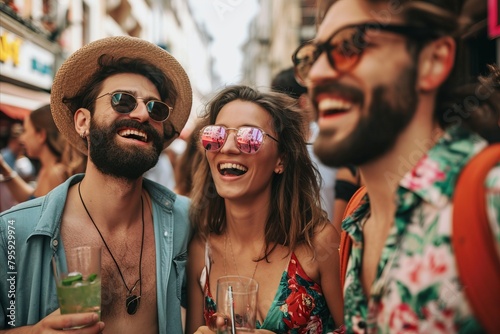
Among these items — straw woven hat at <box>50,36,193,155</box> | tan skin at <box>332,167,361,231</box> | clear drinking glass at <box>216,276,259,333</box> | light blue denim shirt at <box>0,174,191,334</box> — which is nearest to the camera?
clear drinking glass at <box>216,276,259,333</box>

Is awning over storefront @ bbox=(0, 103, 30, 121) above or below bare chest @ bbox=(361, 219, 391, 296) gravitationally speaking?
above

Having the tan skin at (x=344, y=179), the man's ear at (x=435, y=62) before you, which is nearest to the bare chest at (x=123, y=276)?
the tan skin at (x=344, y=179)

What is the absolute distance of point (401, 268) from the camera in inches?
50.5

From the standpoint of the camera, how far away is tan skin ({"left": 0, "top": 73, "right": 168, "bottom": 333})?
2459 mm

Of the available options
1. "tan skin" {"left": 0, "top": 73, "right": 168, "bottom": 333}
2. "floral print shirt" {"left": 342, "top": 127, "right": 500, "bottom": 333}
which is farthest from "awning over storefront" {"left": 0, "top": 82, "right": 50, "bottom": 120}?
"floral print shirt" {"left": 342, "top": 127, "right": 500, "bottom": 333}

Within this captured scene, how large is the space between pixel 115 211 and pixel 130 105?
64 centimetres

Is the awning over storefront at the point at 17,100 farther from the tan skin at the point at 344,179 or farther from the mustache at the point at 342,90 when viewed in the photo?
the mustache at the point at 342,90

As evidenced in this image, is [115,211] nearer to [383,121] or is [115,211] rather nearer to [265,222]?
[265,222]

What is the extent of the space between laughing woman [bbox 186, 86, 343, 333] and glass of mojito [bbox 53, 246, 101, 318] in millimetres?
870

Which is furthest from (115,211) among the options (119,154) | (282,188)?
(282,188)

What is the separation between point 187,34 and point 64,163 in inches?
1769

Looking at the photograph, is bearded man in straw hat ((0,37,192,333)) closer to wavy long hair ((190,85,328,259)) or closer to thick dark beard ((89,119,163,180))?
thick dark beard ((89,119,163,180))

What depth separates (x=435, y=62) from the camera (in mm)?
1378

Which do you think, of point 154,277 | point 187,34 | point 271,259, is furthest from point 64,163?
point 187,34
